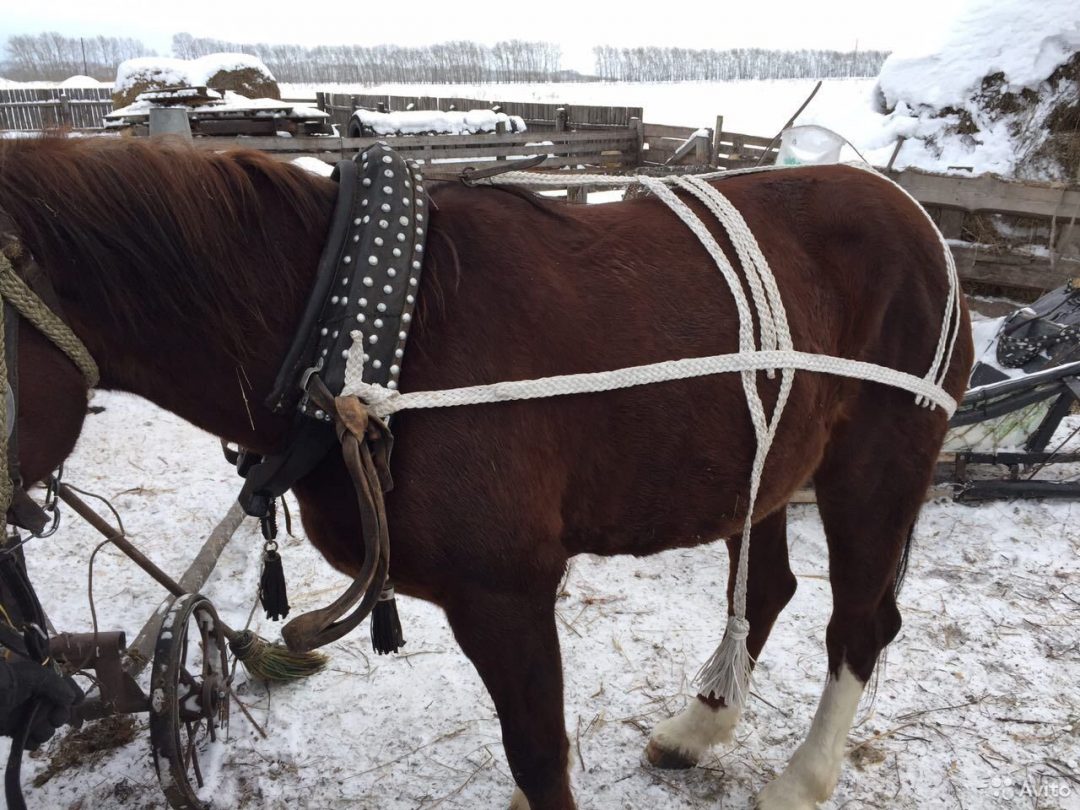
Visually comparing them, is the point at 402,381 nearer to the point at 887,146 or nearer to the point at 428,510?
the point at 428,510

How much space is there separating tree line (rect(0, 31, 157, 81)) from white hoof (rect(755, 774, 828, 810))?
54.3 meters

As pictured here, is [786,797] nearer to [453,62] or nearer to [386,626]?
[386,626]

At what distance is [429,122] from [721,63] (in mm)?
52841

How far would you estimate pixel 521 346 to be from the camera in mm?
1414

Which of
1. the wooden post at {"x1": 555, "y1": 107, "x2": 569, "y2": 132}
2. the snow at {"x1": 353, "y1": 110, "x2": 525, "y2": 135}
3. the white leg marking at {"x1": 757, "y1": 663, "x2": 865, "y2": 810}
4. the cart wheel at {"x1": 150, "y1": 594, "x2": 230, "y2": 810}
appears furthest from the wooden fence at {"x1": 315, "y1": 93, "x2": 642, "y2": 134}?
the white leg marking at {"x1": 757, "y1": 663, "x2": 865, "y2": 810}

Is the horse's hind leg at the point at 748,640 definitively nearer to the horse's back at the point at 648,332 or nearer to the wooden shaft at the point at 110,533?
the horse's back at the point at 648,332

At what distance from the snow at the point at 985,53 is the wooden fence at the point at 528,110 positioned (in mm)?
5346

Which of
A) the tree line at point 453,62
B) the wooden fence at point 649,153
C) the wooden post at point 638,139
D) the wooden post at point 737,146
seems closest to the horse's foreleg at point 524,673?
the wooden fence at point 649,153

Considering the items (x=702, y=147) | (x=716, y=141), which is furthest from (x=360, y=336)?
(x=716, y=141)

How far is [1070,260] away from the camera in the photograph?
233 inches

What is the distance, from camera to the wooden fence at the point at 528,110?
14.6 metres

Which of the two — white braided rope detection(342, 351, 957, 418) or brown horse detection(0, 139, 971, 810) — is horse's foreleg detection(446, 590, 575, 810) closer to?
brown horse detection(0, 139, 971, 810)

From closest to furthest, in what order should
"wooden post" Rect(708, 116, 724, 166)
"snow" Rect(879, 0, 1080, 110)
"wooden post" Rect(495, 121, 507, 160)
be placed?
"snow" Rect(879, 0, 1080, 110)
"wooden post" Rect(708, 116, 724, 166)
"wooden post" Rect(495, 121, 507, 160)

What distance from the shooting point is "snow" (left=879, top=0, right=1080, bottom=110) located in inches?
A: 335
